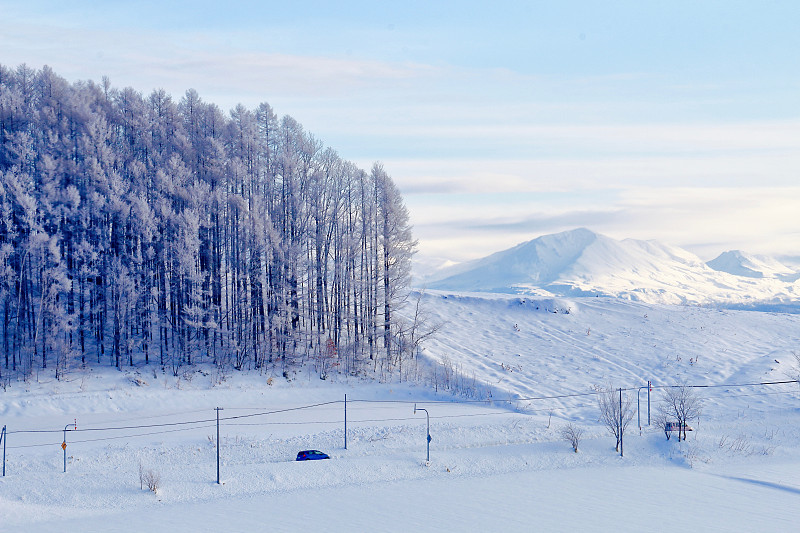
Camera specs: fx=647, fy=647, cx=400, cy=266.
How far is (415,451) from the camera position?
3031cm

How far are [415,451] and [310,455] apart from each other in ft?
16.5

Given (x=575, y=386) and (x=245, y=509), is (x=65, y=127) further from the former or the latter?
(x=575, y=386)

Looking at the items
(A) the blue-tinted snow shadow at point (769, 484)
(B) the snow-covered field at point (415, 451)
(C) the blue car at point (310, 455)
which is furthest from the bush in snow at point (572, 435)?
(C) the blue car at point (310, 455)

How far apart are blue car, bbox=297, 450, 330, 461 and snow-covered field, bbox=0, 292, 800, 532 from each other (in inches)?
21.3

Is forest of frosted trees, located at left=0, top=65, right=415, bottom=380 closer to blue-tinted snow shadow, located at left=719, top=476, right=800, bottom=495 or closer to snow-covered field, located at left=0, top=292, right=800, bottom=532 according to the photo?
snow-covered field, located at left=0, top=292, right=800, bottom=532

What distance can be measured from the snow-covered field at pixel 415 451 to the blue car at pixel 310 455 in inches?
21.3

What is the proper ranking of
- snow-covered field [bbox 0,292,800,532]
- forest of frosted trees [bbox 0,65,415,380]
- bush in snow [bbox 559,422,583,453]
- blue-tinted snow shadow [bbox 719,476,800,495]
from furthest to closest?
1. forest of frosted trees [bbox 0,65,415,380]
2. bush in snow [bbox 559,422,583,453]
3. blue-tinted snow shadow [bbox 719,476,800,495]
4. snow-covered field [bbox 0,292,800,532]

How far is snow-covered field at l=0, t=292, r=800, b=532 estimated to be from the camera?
23453mm

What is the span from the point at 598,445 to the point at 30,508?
24.6m

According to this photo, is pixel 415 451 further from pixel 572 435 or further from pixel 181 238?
pixel 181 238

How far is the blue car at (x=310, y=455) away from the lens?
92.9ft

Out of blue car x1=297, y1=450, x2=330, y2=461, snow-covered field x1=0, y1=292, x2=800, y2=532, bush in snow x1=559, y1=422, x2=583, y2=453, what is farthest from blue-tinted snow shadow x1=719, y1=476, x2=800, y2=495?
blue car x1=297, y1=450, x2=330, y2=461

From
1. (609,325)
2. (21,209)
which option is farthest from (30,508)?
(609,325)

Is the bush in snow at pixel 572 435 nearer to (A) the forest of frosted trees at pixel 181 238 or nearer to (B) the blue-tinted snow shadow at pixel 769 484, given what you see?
(B) the blue-tinted snow shadow at pixel 769 484
